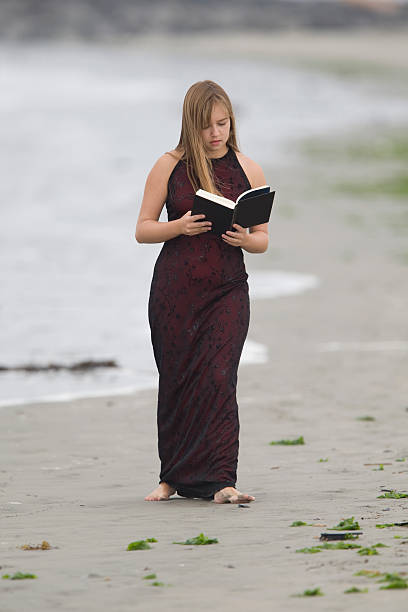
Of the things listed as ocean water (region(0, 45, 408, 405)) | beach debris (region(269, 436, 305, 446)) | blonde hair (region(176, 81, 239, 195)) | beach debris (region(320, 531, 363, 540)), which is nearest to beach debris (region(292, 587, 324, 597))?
beach debris (region(320, 531, 363, 540))

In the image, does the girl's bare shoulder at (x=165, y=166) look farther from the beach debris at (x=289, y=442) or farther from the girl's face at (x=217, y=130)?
the beach debris at (x=289, y=442)

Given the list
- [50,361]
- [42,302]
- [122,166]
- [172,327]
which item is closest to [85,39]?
[122,166]

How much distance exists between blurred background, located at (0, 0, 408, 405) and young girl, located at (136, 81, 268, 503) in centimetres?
394

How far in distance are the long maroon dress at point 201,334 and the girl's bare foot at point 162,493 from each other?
0.21 ft

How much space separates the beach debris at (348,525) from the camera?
4.80m

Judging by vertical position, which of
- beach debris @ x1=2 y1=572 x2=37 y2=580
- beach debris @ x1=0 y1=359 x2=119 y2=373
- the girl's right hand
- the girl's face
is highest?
the girl's face

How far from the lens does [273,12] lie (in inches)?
1895

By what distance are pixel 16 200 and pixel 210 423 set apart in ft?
68.9

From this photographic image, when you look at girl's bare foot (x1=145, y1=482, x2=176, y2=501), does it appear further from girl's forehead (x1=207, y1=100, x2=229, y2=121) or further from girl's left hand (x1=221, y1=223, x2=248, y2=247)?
girl's forehead (x1=207, y1=100, x2=229, y2=121)

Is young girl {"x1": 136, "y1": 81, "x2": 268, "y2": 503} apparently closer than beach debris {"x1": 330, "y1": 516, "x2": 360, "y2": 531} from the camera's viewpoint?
No

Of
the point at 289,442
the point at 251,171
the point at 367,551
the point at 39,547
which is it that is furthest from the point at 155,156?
the point at 367,551

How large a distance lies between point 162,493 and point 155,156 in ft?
85.4

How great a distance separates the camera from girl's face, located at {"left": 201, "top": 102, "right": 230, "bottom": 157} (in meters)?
5.64

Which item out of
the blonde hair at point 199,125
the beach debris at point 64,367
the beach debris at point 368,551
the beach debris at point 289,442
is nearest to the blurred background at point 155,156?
the beach debris at point 64,367
